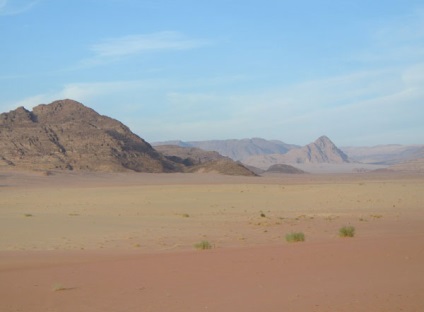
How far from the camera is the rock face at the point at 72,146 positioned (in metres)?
82.3

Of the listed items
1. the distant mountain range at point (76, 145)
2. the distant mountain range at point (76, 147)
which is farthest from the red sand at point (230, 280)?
the distant mountain range at point (76, 145)

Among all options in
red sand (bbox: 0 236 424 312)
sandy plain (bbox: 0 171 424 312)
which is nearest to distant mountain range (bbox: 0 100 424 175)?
sandy plain (bbox: 0 171 424 312)

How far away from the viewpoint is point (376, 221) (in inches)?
1003

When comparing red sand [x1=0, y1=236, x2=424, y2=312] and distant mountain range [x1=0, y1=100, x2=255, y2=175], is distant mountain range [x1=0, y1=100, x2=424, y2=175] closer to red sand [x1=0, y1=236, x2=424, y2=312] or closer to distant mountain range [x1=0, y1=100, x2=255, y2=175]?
distant mountain range [x1=0, y1=100, x2=255, y2=175]

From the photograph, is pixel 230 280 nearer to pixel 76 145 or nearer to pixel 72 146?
pixel 76 145

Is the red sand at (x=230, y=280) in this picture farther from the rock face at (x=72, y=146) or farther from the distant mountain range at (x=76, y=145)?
the rock face at (x=72, y=146)

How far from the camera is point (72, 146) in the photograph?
85625 mm

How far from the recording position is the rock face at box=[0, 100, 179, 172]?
82.3m

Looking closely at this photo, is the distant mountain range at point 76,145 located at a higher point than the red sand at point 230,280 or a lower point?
higher

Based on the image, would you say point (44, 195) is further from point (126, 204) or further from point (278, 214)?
point (278, 214)

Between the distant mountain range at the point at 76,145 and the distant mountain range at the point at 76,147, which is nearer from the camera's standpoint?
the distant mountain range at the point at 76,147

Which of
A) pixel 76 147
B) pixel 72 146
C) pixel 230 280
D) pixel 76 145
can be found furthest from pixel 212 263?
pixel 72 146

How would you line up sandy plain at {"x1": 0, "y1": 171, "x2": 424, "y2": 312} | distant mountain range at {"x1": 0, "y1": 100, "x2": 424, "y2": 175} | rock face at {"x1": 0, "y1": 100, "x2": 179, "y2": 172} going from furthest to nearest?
distant mountain range at {"x1": 0, "y1": 100, "x2": 424, "y2": 175}
rock face at {"x1": 0, "y1": 100, "x2": 179, "y2": 172}
sandy plain at {"x1": 0, "y1": 171, "x2": 424, "y2": 312}

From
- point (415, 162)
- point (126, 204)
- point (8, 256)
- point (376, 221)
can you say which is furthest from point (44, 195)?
point (415, 162)
